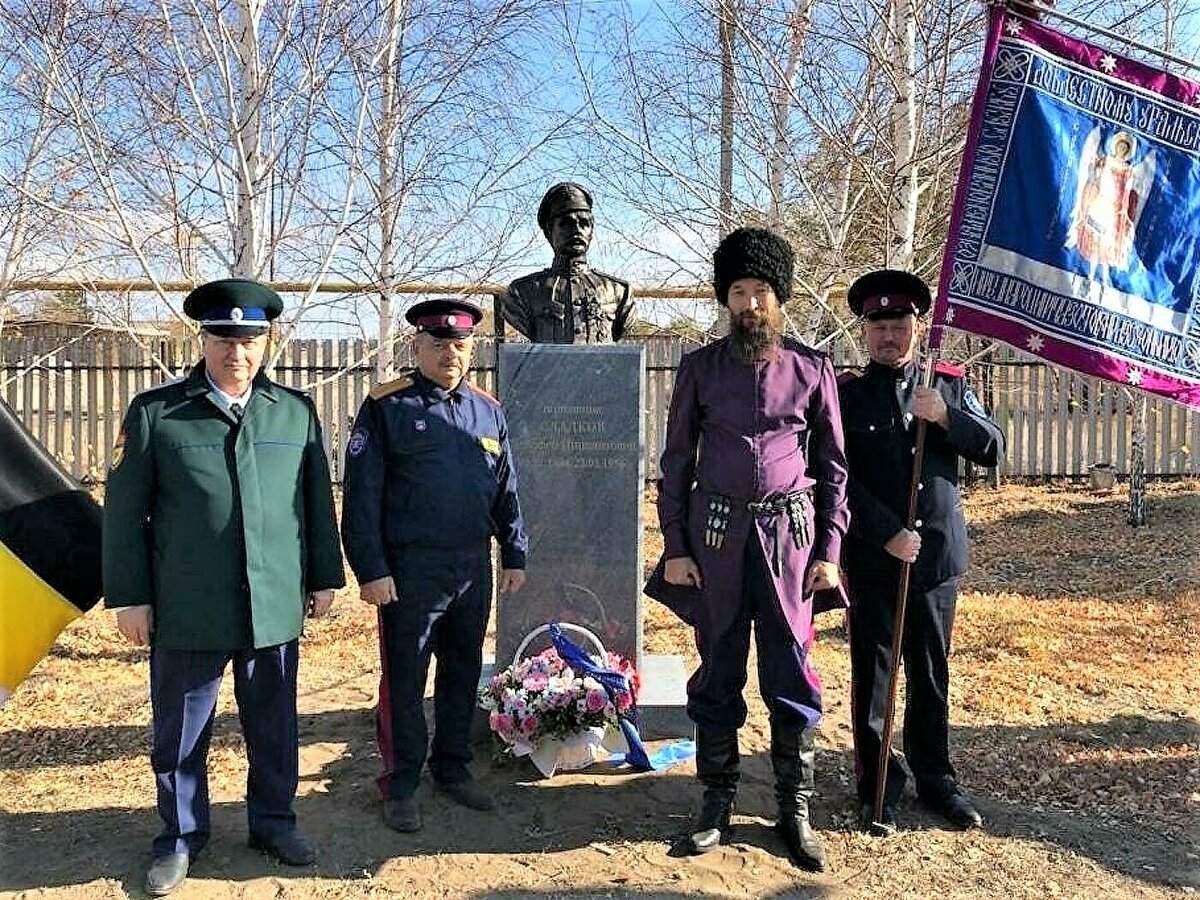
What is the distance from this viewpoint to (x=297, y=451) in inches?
130

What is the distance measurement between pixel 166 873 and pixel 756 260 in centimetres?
281

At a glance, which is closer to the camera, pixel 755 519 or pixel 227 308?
pixel 227 308

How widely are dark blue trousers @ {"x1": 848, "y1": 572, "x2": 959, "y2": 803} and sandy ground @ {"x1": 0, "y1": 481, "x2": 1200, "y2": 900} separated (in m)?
0.22

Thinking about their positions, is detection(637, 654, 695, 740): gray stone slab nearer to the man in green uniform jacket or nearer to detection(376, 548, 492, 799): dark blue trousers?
detection(376, 548, 492, 799): dark blue trousers

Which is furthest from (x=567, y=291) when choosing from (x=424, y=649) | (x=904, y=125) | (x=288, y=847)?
(x=904, y=125)

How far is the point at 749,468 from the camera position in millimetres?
3301

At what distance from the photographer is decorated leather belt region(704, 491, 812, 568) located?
3293 mm

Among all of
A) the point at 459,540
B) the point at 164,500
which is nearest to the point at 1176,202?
the point at 459,540

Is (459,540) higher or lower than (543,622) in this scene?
higher

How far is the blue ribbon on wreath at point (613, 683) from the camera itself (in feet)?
13.0

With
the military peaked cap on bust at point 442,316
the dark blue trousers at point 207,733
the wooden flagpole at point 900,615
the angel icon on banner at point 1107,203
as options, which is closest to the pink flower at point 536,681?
the dark blue trousers at point 207,733

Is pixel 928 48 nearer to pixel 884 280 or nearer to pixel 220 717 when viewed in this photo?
pixel 884 280

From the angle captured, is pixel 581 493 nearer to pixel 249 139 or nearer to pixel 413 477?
pixel 413 477

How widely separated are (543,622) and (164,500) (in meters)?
1.75
